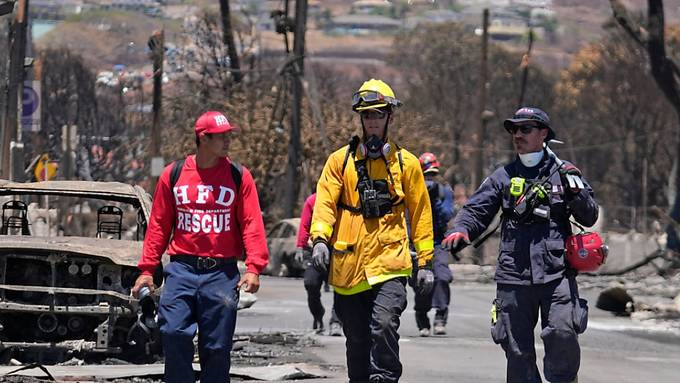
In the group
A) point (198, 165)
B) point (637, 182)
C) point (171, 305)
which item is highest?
point (198, 165)

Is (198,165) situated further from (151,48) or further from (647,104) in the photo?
(647,104)

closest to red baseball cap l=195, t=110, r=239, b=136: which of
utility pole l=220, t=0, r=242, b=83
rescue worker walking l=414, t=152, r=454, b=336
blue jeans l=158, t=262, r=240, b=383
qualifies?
blue jeans l=158, t=262, r=240, b=383

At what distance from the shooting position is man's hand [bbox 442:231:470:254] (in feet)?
30.7

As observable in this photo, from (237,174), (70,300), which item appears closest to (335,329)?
(70,300)

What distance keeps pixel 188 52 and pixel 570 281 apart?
167 feet

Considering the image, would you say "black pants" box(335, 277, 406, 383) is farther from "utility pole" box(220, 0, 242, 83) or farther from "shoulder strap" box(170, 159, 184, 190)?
"utility pole" box(220, 0, 242, 83)

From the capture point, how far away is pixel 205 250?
9078 mm

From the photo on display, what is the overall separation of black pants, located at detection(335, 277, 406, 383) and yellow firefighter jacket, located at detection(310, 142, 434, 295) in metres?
0.07

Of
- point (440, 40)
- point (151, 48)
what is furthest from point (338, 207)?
point (440, 40)

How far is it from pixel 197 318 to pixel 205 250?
382 mm

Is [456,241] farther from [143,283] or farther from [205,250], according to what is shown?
[143,283]

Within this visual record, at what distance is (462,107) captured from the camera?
83.4 m

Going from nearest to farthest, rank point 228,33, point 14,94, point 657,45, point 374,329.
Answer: point 374,329, point 14,94, point 657,45, point 228,33

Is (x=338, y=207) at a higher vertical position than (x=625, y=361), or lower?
higher
